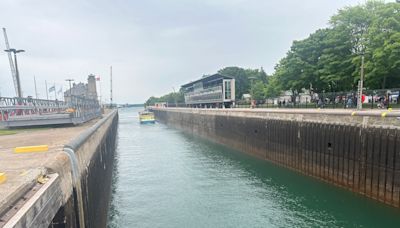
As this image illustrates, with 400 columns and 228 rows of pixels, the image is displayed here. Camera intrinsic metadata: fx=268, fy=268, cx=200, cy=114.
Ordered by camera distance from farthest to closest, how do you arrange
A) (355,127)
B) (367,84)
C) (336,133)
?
(367,84) < (336,133) < (355,127)

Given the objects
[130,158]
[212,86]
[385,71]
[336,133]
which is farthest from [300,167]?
[212,86]

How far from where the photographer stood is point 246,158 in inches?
1208

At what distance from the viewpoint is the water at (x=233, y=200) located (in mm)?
14289

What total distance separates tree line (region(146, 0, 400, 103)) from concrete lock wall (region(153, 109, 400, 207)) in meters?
8.06

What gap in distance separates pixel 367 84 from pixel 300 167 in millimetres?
17651

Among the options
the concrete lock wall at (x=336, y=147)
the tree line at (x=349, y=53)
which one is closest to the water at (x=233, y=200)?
the concrete lock wall at (x=336, y=147)

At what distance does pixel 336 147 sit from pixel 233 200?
8.09m

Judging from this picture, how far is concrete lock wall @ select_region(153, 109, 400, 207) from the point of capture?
14602 mm

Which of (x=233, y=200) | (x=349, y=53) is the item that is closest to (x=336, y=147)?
(x=233, y=200)

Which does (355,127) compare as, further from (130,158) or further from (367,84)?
(130,158)

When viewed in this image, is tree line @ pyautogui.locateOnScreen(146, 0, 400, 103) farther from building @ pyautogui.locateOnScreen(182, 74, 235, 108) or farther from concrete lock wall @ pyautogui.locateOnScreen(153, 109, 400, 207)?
building @ pyautogui.locateOnScreen(182, 74, 235, 108)

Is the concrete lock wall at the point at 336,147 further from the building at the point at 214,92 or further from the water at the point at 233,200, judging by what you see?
the building at the point at 214,92

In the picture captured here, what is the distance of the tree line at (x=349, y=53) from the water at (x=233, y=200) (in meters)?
13.0

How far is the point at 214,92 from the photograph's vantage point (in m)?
89.6
